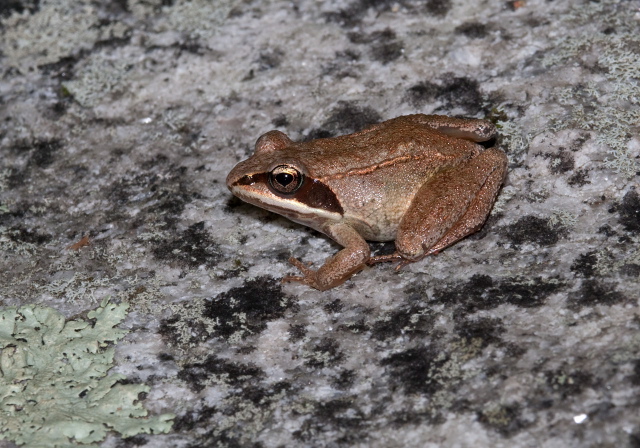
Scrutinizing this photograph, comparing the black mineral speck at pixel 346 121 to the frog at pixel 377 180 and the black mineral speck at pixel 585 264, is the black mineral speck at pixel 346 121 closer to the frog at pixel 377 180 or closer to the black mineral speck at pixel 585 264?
the frog at pixel 377 180

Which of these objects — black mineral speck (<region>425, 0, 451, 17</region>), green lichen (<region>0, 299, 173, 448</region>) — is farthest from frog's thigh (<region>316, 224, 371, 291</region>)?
black mineral speck (<region>425, 0, 451, 17</region>)

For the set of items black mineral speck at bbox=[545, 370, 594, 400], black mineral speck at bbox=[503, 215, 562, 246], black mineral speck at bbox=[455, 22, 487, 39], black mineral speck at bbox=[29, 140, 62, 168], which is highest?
black mineral speck at bbox=[455, 22, 487, 39]

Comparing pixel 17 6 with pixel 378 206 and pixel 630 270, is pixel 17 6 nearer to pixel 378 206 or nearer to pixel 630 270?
pixel 378 206

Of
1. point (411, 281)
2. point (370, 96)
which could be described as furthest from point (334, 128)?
point (411, 281)

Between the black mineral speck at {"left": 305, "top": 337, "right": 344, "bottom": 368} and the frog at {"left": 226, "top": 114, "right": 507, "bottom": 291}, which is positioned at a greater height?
the frog at {"left": 226, "top": 114, "right": 507, "bottom": 291}

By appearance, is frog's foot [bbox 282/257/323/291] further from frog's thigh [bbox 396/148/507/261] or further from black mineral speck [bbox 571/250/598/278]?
black mineral speck [bbox 571/250/598/278]

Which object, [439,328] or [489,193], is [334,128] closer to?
[489,193]

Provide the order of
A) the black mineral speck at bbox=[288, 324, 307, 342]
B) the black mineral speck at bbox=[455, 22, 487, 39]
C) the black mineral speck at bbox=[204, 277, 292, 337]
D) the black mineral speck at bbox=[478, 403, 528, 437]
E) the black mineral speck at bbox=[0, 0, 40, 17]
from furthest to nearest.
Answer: the black mineral speck at bbox=[0, 0, 40, 17]
the black mineral speck at bbox=[455, 22, 487, 39]
the black mineral speck at bbox=[204, 277, 292, 337]
the black mineral speck at bbox=[288, 324, 307, 342]
the black mineral speck at bbox=[478, 403, 528, 437]

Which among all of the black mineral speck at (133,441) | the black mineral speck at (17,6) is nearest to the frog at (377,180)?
the black mineral speck at (133,441)
